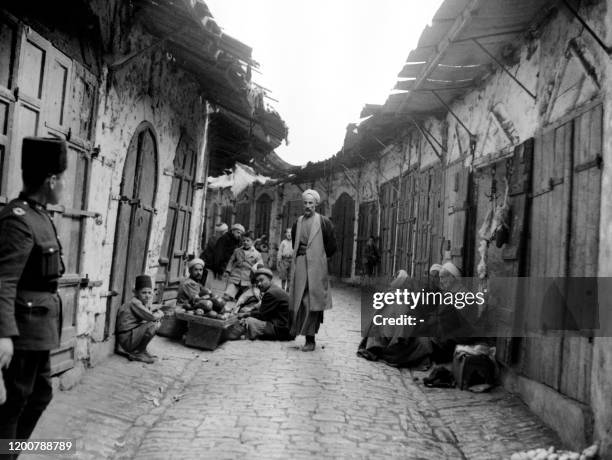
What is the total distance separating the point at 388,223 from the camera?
44.0ft

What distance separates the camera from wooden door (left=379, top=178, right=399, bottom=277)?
1280 cm

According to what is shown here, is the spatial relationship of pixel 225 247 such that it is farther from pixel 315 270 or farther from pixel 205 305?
pixel 315 270

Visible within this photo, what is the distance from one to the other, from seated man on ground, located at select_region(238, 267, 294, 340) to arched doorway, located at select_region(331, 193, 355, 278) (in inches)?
375

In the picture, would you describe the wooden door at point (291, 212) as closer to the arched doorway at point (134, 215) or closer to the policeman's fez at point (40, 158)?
the arched doorway at point (134, 215)

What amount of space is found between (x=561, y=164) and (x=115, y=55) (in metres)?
4.21

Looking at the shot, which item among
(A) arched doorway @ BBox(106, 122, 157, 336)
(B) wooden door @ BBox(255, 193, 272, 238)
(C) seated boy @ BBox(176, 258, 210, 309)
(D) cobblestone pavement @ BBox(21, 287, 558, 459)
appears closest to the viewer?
(D) cobblestone pavement @ BBox(21, 287, 558, 459)

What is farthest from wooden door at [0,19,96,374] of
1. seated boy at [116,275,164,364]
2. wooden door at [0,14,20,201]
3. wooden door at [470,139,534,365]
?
wooden door at [470,139,534,365]

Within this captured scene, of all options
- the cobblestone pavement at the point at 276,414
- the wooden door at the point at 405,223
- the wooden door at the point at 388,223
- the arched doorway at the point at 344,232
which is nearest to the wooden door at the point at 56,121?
the cobblestone pavement at the point at 276,414

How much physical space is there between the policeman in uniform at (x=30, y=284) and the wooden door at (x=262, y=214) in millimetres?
21466

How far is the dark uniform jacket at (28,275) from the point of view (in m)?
2.48

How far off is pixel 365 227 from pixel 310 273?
29.7 feet

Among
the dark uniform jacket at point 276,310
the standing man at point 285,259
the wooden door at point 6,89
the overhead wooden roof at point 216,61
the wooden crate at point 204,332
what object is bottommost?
the wooden crate at point 204,332

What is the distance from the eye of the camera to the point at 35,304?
2.71 metres

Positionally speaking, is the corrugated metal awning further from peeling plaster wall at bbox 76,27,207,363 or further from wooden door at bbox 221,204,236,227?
wooden door at bbox 221,204,236,227
